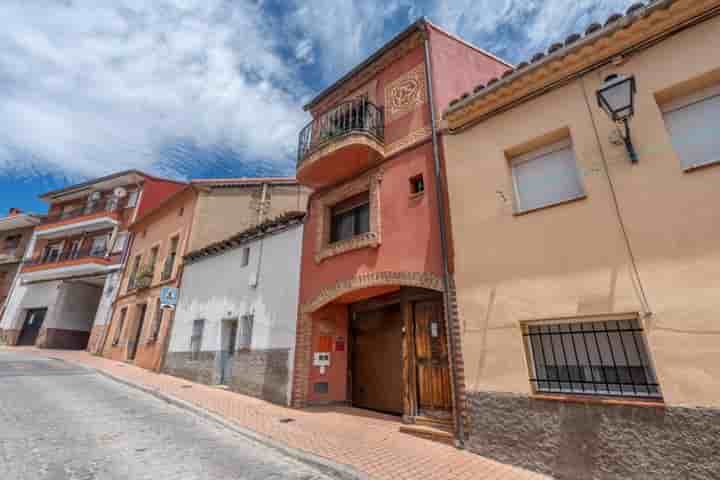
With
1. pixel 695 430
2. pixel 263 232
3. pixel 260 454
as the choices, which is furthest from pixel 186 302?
pixel 695 430

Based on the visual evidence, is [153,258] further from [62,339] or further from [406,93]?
[406,93]

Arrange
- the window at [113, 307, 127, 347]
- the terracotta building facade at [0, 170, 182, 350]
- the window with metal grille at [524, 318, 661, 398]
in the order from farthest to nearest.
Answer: the terracotta building facade at [0, 170, 182, 350] → the window at [113, 307, 127, 347] → the window with metal grille at [524, 318, 661, 398]

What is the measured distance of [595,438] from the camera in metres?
4.03

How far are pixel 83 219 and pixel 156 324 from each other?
1379cm

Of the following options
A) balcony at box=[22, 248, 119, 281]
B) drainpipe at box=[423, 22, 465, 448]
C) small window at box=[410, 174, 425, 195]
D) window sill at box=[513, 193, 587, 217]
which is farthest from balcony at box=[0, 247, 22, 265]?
window sill at box=[513, 193, 587, 217]

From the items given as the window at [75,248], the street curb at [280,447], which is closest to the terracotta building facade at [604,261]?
the street curb at [280,447]

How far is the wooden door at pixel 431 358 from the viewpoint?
21.0 feet

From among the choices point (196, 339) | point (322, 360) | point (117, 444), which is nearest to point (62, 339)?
point (196, 339)

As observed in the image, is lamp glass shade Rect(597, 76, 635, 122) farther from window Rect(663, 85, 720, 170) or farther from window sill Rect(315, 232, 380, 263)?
window sill Rect(315, 232, 380, 263)

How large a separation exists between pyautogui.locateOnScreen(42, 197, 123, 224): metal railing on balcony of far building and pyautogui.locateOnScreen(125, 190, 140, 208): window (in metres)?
0.58

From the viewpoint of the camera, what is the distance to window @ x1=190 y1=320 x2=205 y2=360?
11945 mm

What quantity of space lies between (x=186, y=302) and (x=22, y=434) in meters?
8.38

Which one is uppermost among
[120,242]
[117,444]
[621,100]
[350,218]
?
[120,242]

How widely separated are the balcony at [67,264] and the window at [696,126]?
83.8ft
